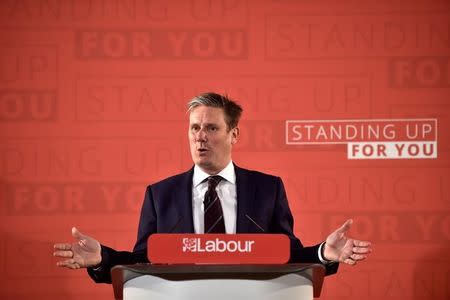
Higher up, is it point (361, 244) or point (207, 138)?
point (207, 138)

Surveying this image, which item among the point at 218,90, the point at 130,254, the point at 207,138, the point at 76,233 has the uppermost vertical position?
the point at 218,90

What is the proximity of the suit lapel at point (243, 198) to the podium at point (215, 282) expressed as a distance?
0.84 m

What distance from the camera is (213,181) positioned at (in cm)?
225

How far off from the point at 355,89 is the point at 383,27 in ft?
1.15

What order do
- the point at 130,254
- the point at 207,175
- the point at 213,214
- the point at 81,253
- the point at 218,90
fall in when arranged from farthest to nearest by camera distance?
1. the point at 218,90
2. the point at 207,175
3. the point at 213,214
4. the point at 130,254
5. the point at 81,253

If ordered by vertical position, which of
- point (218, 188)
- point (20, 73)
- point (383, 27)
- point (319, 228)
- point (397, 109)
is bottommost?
point (319, 228)

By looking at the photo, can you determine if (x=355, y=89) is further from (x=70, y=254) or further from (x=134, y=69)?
(x=70, y=254)

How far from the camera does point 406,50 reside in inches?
133

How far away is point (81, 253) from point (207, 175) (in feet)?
2.52

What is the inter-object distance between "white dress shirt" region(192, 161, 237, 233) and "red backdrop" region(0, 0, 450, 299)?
109 centimetres

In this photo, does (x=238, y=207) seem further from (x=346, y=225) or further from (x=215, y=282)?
(x=215, y=282)

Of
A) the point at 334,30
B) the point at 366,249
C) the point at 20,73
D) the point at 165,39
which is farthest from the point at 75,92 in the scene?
the point at 366,249

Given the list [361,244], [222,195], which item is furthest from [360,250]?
[222,195]

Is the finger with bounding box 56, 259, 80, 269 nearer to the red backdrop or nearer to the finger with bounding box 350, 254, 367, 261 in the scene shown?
the finger with bounding box 350, 254, 367, 261
